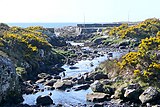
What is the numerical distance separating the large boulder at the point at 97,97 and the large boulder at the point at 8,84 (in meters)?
12.6

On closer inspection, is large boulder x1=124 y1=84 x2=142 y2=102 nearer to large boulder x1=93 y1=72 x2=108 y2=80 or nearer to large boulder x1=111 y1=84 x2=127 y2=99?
large boulder x1=111 y1=84 x2=127 y2=99

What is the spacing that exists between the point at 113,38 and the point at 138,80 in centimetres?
11310

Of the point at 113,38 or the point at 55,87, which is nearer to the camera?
the point at 55,87

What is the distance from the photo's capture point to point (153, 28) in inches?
6978

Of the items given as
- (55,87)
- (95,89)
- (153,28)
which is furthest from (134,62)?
(153,28)

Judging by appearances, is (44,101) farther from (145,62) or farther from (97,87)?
(145,62)

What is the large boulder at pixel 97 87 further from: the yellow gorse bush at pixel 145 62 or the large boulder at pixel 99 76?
the large boulder at pixel 99 76

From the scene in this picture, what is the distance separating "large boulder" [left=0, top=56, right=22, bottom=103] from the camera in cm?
6638

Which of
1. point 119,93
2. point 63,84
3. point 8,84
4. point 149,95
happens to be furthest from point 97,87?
point 8,84

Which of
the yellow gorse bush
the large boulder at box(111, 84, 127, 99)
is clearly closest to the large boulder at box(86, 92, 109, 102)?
the large boulder at box(111, 84, 127, 99)

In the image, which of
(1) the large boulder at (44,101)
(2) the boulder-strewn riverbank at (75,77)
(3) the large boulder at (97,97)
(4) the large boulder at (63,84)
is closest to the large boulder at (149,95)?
(2) the boulder-strewn riverbank at (75,77)

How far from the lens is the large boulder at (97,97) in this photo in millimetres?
68750

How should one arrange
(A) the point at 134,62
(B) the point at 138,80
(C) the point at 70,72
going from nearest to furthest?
(B) the point at 138,80, (A) the point at 134,62, (C) the point at 70,72

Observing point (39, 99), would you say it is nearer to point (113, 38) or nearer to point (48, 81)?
point (48, 81)
